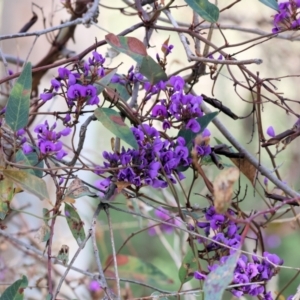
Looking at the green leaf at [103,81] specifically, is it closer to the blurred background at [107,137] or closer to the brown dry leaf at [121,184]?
the brown dry leaf at [121,184]

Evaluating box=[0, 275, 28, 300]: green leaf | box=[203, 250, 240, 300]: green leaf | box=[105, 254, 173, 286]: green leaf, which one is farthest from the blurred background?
box=[203, 250, 240, 300]: green leaf

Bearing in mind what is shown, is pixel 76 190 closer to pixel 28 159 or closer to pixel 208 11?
pixel 28 159

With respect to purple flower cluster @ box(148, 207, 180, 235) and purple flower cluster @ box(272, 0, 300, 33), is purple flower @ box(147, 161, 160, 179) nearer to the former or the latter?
purple flower cluster @ box(148, 207, 180, 235)

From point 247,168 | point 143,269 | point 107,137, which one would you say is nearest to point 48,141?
point 247,168

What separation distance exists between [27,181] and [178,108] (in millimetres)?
143

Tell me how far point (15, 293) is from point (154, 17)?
31 cm

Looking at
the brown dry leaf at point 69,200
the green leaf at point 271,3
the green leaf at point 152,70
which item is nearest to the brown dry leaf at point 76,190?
the brown dry leaf at point 69,200

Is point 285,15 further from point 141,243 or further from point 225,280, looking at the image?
point 141,243

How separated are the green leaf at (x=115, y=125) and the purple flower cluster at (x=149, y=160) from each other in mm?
20

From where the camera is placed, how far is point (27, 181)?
0.44m

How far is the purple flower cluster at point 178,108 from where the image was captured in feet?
1.60

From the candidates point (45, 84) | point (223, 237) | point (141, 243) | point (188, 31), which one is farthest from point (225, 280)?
point (141, 243)

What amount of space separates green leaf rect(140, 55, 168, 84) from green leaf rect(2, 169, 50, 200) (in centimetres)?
14

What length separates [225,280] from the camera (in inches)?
14.2
